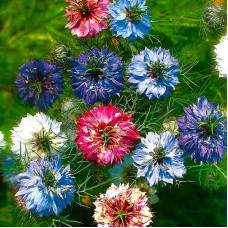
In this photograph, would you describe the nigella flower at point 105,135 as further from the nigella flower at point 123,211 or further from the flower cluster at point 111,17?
the flower cluster at point 111,17

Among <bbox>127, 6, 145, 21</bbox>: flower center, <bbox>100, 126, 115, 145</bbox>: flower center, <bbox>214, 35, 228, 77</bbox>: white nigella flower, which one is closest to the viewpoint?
<bbox>100, 126, 115, 145</bbox>: flower center

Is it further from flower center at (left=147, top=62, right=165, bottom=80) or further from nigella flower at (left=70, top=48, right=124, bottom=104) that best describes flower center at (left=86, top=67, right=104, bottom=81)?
flower center at (left=147, top=62, right=165, bottom=80)

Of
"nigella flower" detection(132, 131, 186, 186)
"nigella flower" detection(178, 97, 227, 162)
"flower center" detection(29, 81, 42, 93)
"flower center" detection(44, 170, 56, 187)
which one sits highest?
"flower center" detection(29, 81, 42, 93)

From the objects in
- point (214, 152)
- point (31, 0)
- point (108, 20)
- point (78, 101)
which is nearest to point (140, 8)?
point (108, 20)

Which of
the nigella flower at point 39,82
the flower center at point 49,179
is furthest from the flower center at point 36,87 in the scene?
the flower center at point 49,179

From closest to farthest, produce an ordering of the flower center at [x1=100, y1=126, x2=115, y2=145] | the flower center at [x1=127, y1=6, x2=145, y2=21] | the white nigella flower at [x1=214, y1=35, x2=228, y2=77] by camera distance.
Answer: the flower center at [x1=100, y1=126, x2=115, y2=145] → the flower center at [x1=127, y1=6, x2=145, y2=21] → the white nigella flower at [x1=214, y1=35, x2=228, y2=77]

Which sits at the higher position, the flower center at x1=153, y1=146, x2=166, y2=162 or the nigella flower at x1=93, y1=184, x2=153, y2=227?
the flower center at x1=153, y1=146, x2=166, y2=162

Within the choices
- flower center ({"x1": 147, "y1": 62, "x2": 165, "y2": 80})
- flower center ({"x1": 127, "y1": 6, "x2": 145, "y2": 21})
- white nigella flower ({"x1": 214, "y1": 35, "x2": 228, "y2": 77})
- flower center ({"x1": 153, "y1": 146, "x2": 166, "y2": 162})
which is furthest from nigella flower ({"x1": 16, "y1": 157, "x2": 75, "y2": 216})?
white nigella flower ({"x1": 214, "y1": 35, "x2": 228, "y2": 77})
